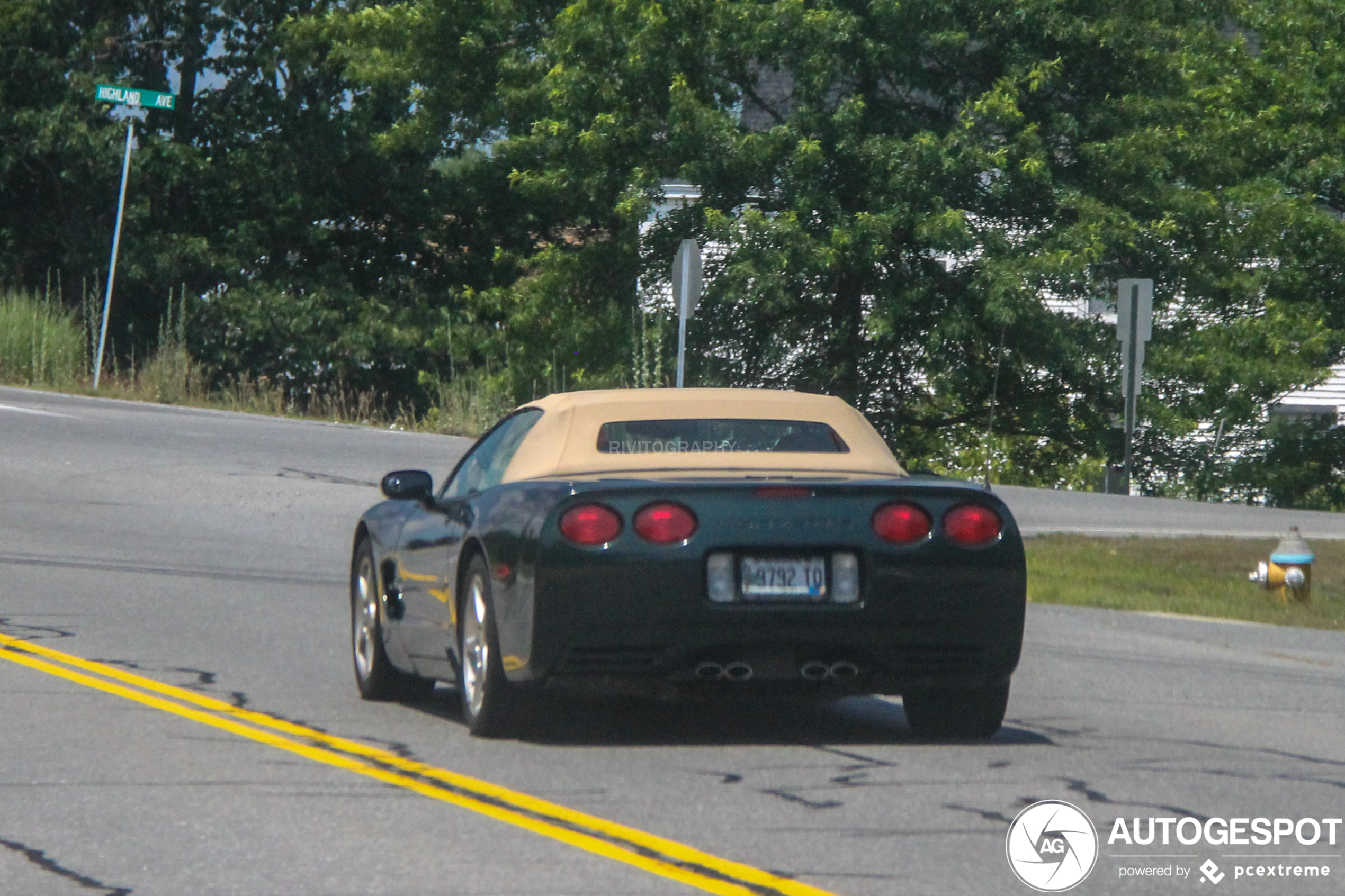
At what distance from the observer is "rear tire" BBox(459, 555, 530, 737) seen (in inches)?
294

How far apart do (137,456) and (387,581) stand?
12392mm

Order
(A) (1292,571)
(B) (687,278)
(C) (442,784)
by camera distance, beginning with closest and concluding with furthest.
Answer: (C) (442,784) → (A) (1292,571) → (B) (687,278)

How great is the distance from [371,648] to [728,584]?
2222 mm

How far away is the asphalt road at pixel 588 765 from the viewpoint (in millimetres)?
5582

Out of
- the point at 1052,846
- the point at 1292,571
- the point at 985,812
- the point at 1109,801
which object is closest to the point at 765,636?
the point at 985,812

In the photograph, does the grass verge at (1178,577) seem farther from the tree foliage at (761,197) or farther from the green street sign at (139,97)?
the green street sign at (139,97)

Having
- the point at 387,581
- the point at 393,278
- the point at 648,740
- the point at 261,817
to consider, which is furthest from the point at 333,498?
the point at 393,278

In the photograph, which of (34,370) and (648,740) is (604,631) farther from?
(34,370)

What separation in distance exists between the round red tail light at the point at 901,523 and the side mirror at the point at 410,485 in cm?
196

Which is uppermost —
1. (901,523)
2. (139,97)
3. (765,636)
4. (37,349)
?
(139,97)

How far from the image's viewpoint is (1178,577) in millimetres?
14266

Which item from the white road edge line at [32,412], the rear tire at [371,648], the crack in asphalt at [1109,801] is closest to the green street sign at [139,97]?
the white road edge line at [32,412]

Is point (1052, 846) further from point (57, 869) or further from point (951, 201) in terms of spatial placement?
point (951, 201)

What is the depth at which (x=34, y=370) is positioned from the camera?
98.5ft
